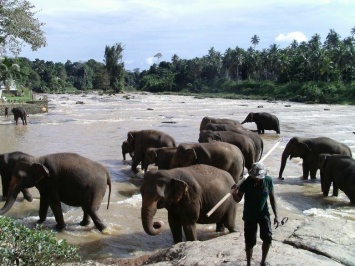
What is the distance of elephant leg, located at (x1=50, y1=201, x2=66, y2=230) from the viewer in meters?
8.15

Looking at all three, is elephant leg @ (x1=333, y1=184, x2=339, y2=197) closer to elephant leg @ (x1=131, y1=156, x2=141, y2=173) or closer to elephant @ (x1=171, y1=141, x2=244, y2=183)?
elephant @ (x1=171, y1=141, x2=244, y2=183)

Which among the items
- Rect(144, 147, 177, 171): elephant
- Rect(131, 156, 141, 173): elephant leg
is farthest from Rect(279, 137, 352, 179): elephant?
Rect(131, 156, 141, 173): elephant leg

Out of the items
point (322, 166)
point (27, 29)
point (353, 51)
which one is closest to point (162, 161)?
point (322, 166)

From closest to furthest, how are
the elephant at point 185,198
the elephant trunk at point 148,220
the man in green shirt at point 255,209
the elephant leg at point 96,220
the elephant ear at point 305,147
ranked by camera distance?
the man in green shirt at point 255,209 → the elephant trunk at point 148,220 → the elephant at point 185,198 → the elephant leg at point 96,220 → the elephant ear at point 305,147

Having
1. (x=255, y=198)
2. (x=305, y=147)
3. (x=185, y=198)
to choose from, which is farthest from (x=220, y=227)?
(x=305, y=147)

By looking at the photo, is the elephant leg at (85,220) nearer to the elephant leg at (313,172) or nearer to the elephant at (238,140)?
the elephant at (238,140)

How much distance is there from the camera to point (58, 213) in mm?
8203

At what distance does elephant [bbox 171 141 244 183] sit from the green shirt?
4.45 metres

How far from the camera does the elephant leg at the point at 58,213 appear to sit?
8148mm

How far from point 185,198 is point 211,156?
3632 mm

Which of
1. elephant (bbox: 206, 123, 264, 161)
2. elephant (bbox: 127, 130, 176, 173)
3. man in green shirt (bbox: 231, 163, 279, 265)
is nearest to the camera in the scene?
man in green shirt (bbox: 231, 163, 279, 265)

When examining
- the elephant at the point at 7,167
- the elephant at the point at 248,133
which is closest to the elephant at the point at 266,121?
the elephant at the point at 248,133

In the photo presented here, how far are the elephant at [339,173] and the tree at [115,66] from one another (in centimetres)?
9320

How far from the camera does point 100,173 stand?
8.44 meters
